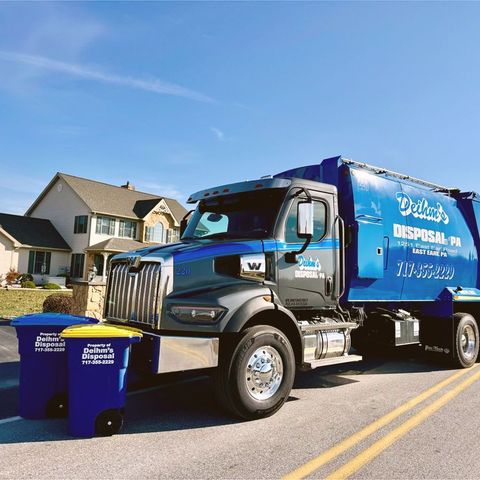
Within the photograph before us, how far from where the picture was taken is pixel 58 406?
527 centimetres

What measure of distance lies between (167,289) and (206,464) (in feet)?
6.35

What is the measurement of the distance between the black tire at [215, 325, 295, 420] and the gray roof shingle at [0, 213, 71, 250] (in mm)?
33551

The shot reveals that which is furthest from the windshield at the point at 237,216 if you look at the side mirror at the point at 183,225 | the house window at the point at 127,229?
the house window at the point at 127,229

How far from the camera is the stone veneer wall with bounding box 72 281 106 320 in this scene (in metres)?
12.8

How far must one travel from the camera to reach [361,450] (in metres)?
4.32

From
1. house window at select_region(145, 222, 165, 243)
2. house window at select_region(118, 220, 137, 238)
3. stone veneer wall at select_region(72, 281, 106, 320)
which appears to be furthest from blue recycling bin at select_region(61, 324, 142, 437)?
house window at select_region(145, 222, 165, 243)

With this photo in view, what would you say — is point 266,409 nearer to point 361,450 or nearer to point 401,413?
point 361,450

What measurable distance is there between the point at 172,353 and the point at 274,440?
53.3 inches

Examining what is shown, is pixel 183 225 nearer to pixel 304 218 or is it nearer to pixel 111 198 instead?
pixel 304 218

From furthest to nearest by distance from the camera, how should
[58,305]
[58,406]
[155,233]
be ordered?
[155,233]
[58,305]
[58,406]

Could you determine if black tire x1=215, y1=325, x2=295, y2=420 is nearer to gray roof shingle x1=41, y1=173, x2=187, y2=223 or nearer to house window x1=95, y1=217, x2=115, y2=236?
gray roof shingle x1=41, y1=173, x2=187, y2=223

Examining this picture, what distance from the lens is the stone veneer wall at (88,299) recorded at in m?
12.8

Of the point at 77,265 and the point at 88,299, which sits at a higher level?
the point at 77,265

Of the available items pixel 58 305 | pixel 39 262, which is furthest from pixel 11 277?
pixel 58 305
